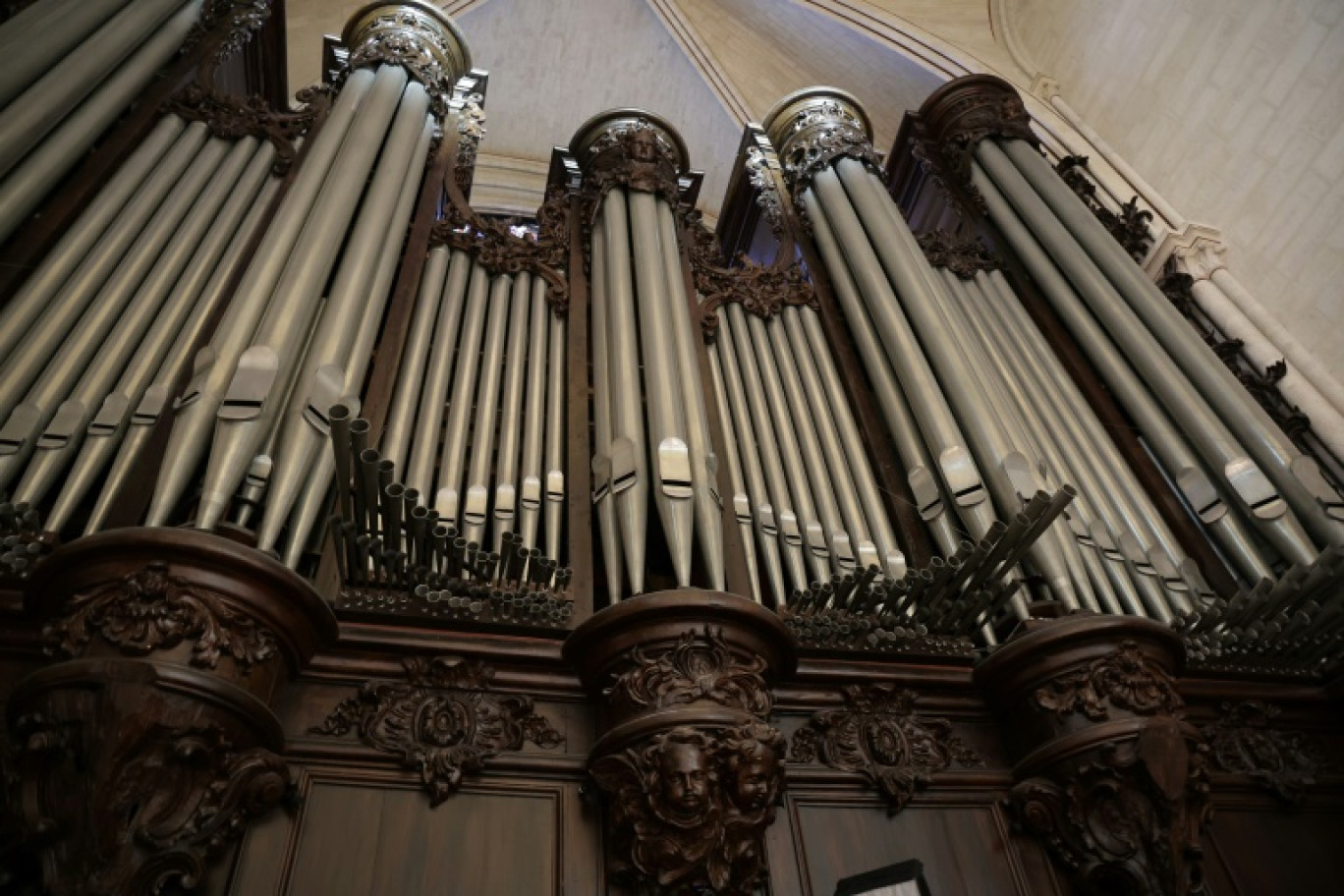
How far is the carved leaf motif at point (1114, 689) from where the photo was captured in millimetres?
3025

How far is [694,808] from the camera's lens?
252cm

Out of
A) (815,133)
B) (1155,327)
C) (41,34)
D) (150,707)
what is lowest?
(150,707)

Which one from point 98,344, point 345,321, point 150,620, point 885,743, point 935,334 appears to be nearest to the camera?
point 150,620

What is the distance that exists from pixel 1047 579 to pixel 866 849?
1255 mm

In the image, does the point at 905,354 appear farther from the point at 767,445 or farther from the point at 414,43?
the point at 414,43

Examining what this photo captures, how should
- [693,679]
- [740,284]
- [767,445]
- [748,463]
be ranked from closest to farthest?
[693,679] → [748,463] → [767,445] → [740,284]

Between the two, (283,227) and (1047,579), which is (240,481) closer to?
(283,227)

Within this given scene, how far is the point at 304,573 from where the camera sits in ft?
10.2

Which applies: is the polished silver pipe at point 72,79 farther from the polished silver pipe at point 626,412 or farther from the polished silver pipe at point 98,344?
the polished silver pipe at point 626,412

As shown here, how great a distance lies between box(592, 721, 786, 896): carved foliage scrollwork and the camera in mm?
2514

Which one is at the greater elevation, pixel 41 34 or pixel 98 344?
pixel 41 34

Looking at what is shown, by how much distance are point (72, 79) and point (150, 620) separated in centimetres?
317

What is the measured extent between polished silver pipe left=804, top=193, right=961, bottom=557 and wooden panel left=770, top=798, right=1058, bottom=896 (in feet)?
3.03

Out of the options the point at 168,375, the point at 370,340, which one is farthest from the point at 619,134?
the point at 168,375
